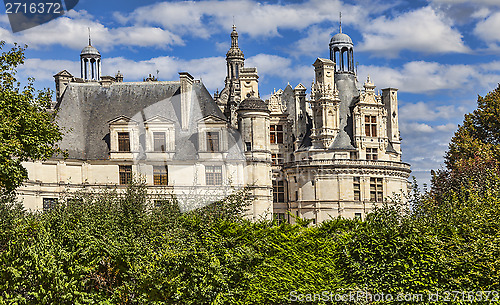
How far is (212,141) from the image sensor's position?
41531 mm

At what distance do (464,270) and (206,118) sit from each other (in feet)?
91.2

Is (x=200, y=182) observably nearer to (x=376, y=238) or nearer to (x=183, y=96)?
(x=183, y=96)

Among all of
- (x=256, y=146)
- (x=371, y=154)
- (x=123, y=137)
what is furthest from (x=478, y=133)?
(x=123, y=137)

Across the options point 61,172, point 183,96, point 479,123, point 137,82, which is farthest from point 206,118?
point 479,123

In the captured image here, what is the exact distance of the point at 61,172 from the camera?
131 ft

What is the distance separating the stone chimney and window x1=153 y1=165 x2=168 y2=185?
127 inches

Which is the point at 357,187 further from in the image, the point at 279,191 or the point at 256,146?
the point at 256,146

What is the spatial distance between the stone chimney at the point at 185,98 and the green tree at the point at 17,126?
17423mm

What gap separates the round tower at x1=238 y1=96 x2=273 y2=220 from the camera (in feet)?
138

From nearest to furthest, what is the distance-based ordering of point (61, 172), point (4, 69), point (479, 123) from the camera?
point (4, 69) < point (61, 172) < point (479, 123)

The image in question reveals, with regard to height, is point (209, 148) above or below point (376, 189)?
above

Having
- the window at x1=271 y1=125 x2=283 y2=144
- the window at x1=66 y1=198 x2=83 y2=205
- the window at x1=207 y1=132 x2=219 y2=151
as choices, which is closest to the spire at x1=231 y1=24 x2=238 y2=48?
the window at x1=271 y1=125 x2=283 y2=144

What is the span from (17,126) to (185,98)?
20.5 metres

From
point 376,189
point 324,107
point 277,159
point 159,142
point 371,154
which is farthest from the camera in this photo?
point 277,159
